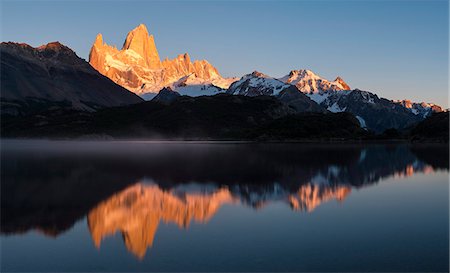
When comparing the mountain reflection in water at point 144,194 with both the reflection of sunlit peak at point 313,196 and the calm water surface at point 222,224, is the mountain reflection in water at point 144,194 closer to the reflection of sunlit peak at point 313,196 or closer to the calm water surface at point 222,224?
the reflection of sunlit peak at point 313,196

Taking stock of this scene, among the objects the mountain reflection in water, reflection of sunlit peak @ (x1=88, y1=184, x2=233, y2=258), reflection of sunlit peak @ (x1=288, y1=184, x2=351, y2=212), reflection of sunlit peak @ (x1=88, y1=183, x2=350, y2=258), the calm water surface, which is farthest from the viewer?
reflection of sunlit peak @ (x1=288, y1=184, x2=351, y2=212)

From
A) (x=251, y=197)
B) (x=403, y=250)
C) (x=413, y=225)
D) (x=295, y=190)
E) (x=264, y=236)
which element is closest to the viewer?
(x=403, y=250)

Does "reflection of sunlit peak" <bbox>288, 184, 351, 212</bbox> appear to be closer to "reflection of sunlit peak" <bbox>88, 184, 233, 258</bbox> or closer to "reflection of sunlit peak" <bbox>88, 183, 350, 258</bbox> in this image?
"reflection of sunlit peak" <bbox>88, 183, 350, 258</bbox>

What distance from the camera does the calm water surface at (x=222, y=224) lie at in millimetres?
23406

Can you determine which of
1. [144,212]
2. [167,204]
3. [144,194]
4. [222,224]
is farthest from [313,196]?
[144,212]

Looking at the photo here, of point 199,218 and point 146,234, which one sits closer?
point 146,234

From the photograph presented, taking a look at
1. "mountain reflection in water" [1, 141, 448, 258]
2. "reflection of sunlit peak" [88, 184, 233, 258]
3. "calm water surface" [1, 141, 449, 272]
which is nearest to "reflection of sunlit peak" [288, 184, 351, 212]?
"mountain reflection in water" [1, 141, 448, 258]

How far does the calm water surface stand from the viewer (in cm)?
2341

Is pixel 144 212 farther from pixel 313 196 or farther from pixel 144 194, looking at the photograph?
pixel 313 196

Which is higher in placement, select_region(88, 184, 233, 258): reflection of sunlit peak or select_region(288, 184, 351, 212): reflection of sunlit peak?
select_region(288, 184, 351, 212): reflection of sunlit peak

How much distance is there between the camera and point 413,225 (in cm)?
3195

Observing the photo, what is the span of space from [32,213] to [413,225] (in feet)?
97.8

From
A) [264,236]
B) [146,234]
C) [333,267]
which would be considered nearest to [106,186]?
[146,234]

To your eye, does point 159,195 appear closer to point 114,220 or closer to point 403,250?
point 114,220
